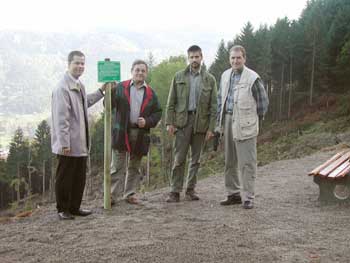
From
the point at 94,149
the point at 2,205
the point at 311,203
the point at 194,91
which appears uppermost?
the point at 194,91

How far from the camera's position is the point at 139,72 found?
638 cm

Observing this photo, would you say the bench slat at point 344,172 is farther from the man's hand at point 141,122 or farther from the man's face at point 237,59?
the man's hand at point 141,122

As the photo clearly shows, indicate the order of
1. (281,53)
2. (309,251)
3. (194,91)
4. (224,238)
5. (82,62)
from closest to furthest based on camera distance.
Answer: (309,251)
(224,238)
(82,62)
(194,91)
(281,53)

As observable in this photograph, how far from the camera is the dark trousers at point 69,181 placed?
18.4ft

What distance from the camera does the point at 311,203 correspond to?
7.04 metres

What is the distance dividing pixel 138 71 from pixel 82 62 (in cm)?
94

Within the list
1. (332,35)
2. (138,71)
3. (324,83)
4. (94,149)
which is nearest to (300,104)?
(324,83)

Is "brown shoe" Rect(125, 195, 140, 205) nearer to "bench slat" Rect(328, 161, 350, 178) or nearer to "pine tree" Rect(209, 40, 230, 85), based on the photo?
"bench slat" Rect(328, 161, 350, 178)

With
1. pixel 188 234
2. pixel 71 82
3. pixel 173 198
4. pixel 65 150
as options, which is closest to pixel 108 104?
pixel 71 82

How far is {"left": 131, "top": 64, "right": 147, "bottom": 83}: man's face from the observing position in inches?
251

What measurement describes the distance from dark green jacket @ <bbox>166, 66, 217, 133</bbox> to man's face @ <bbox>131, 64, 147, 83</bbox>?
1.83ft

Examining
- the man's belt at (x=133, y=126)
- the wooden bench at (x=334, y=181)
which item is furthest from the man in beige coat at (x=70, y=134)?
the wooden bench at (x=334, y=181)

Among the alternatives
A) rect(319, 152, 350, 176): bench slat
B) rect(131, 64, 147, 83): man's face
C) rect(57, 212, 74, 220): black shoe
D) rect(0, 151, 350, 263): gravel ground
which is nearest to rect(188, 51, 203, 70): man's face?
rect(131, 64, 147, 83): man's face

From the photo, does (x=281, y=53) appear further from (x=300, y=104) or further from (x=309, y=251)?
(x=309, y=251)
